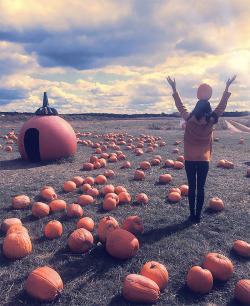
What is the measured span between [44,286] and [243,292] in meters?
2.62

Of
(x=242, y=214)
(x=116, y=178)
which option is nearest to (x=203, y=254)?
(x=242, y=214)

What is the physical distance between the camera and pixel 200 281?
3449mm

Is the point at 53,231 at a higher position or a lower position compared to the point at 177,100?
lower

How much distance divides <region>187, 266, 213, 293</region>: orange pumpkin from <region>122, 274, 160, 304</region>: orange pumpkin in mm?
529

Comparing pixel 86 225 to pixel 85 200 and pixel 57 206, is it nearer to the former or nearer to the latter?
pixel 57 206

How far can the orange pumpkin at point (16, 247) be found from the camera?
4.16 metres

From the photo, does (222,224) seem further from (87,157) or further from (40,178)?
(87,157)

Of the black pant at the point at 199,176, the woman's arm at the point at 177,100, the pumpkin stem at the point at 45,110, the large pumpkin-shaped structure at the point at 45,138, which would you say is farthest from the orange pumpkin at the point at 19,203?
the pumpkin stem at the point at 45,110

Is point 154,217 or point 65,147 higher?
point 65,147

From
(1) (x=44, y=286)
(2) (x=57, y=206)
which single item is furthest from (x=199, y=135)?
(1) (x=44, y=286)

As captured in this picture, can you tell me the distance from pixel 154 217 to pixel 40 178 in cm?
497

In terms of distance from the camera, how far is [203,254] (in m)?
4.30

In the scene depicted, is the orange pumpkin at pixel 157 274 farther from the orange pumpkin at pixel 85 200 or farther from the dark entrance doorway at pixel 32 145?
the dark entrance doorway at pixel 32 145

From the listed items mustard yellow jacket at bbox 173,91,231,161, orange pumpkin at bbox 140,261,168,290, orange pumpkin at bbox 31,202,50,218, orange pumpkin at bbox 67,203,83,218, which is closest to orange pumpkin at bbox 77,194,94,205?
orange pumpkin at bbox 67,203,83,218
